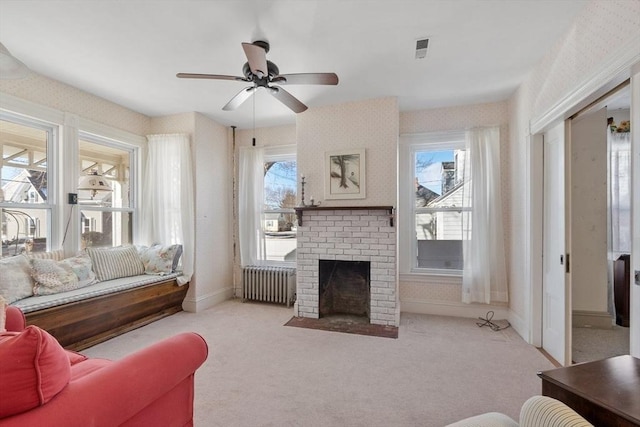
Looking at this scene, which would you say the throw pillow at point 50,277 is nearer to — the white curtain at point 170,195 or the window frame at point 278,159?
the white curtain at point 170,195

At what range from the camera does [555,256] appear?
254cm

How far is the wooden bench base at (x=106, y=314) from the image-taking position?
2512mm

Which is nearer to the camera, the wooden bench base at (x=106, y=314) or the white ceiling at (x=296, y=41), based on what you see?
the white ceiling at (x=296, y=41)

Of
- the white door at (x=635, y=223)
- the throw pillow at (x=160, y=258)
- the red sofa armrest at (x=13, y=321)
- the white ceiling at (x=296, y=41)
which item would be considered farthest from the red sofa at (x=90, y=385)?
the throw pillow at (x=160, y=258)

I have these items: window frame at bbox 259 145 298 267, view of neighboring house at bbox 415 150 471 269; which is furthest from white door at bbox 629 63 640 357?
window frame at bbox 259 145 298 267

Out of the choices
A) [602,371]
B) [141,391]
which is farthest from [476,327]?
[141,391]

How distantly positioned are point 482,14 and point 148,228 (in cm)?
438

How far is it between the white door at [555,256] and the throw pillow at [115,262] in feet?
14.7

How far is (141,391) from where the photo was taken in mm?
1100

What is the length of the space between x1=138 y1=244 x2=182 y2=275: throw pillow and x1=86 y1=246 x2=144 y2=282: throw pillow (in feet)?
0.26

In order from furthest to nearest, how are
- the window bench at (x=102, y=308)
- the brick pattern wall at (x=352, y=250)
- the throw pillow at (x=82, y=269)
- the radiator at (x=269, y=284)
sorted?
the radiator at (x=269, y=284), the brick pattern wall at (x=352, y=250), the throw pillow at (x=82, y=269), the window bench at (x=102, y=308)

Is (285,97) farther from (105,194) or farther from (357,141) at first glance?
(105,194)

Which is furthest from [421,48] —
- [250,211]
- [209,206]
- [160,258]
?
[160,258]

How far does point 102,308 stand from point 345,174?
2.95 metres
